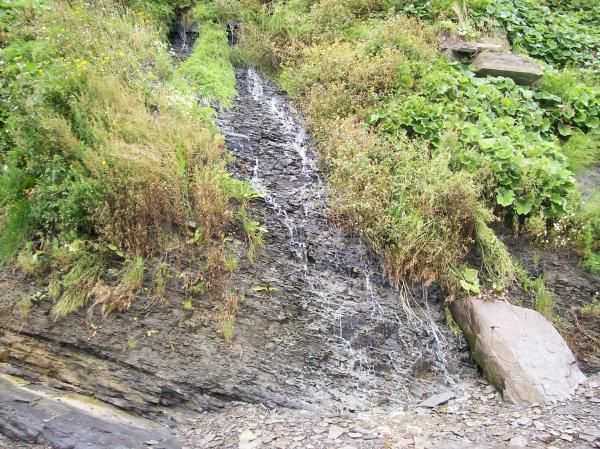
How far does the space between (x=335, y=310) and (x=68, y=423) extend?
110 inches

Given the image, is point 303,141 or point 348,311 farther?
point 303,141

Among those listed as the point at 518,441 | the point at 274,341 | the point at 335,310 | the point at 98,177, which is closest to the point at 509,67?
the point at 335,310

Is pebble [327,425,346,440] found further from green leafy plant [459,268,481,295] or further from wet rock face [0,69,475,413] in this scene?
green leafy plant [459,268,481,295]

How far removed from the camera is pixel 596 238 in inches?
223

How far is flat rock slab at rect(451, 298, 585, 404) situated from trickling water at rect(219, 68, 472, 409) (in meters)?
0.32

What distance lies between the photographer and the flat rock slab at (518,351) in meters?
4.44

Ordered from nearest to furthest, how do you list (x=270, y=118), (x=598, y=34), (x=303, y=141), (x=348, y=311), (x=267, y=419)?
1. (x=267, y=419)
2. (x=348, y=311)
3. (x=303, y=141)
4. (x=270, y=118)
5. (x=598, y=34)

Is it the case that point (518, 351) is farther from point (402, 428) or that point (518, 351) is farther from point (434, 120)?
point (434, 120)

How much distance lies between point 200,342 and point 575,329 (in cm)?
441

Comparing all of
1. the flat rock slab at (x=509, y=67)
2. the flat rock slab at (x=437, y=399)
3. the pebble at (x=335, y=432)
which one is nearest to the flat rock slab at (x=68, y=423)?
the pebble at (x=335, y=432)

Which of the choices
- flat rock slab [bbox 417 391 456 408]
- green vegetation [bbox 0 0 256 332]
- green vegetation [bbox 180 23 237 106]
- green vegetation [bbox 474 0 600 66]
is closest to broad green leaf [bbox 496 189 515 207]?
flat rock slab [bbox 417 391 456 408]

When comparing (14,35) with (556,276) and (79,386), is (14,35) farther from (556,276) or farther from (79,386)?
(556,276)

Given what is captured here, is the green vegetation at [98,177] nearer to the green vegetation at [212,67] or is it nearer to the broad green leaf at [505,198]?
the green vegetation at [212,67]

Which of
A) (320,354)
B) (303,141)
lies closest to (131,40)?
(303,141)
